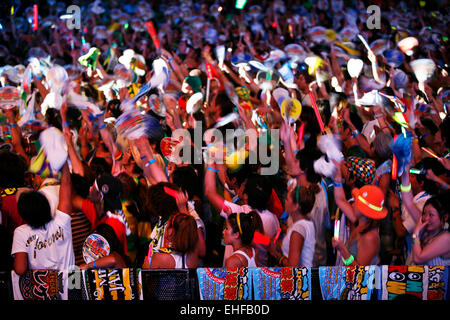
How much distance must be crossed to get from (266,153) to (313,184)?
690 millimetres

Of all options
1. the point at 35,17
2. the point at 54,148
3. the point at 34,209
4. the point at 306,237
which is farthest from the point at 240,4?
the point at 34,209

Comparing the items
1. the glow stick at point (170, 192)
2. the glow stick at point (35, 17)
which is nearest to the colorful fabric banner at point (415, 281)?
the glow stick at point (170, 192)

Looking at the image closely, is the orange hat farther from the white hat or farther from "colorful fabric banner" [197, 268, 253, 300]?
the white hat

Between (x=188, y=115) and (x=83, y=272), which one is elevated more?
(x=188, y=115)

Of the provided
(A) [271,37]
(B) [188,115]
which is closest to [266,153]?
(B) [188,115]

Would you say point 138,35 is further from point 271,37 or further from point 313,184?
point 313,184

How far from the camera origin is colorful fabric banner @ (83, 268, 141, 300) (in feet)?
8.48

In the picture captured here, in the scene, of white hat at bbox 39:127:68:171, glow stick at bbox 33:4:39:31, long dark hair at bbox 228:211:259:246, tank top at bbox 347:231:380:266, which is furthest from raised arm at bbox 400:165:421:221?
glow stick at bbox 33:4:39:31

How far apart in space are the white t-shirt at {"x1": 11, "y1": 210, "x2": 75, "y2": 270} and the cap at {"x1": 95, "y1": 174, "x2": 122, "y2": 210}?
0.26 metres

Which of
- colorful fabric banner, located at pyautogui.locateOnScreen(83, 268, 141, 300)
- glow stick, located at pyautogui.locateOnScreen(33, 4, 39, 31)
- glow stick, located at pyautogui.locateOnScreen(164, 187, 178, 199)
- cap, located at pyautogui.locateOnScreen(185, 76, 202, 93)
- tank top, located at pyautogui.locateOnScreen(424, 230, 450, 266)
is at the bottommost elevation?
tank top, located at pyautogui.locateOnScreen(424, 230, 450, 266)

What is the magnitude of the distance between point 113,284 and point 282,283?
98 cm

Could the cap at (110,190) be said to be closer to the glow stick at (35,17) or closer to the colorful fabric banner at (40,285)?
the colorful fabric banner at (40,285)
